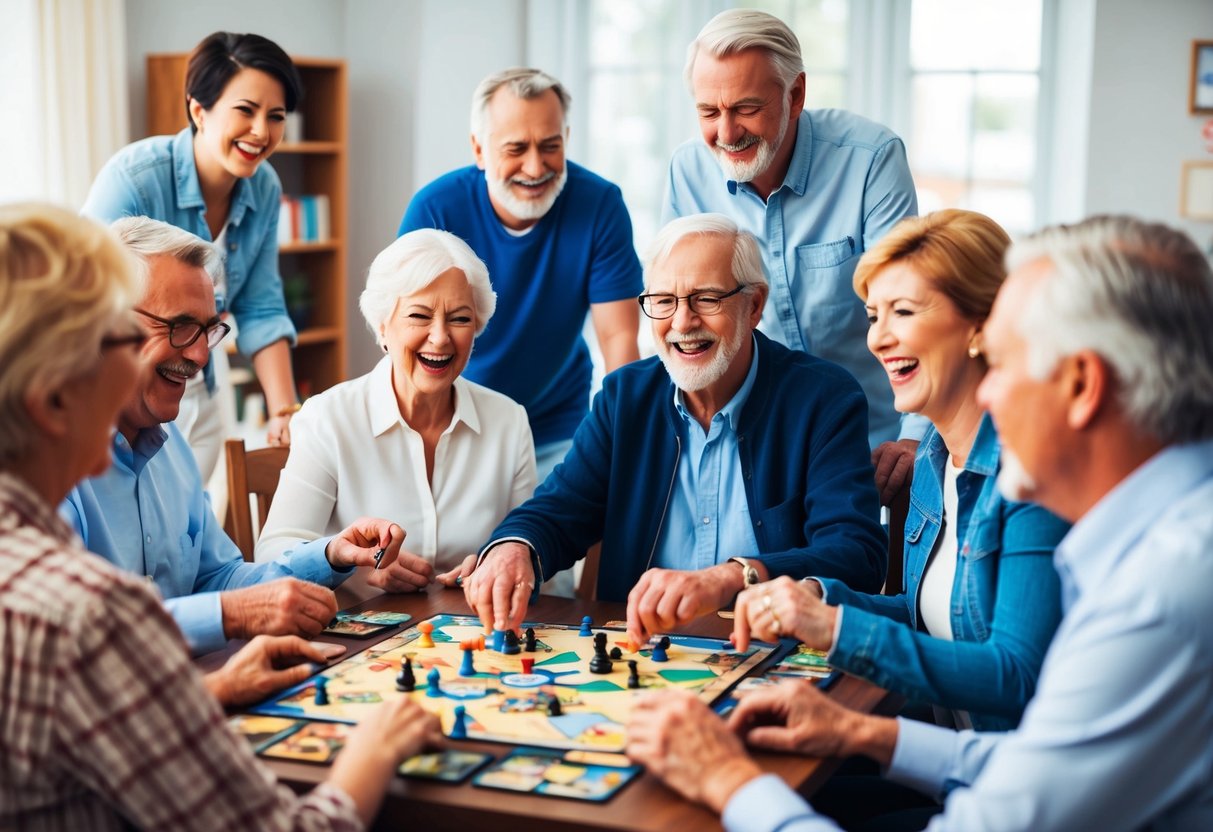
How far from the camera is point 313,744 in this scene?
167 cm

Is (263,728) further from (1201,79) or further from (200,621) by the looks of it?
(1201,79)

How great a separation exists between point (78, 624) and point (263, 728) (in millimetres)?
591

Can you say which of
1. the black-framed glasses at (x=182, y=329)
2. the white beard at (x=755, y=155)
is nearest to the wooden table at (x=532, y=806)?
the black-framed glasses at (x=182, y=329)

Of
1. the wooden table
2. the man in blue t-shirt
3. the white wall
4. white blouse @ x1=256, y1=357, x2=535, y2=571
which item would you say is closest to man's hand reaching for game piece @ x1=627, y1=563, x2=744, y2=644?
the wooden table

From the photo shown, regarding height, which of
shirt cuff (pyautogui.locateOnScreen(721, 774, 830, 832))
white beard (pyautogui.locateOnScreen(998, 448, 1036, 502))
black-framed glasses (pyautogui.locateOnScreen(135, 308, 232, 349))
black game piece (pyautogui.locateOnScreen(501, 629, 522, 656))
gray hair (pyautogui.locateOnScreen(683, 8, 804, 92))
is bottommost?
black game piece (pyautogui.locateOnScreen(501, 629, 522, 656))

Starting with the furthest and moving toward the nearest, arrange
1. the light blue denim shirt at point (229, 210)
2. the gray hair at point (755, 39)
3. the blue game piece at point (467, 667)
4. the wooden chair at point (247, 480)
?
1. the light blue denim shirt at point (229, 210)
2. the gray hair at point (755, 39)
3. the wooden chair at point (247, 480)
4. the blue game piece at point (467, 667)

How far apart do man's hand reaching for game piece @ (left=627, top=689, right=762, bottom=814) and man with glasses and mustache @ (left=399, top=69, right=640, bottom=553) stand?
75.3 inches

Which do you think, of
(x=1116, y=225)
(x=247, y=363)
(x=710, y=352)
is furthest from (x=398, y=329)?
(x=247, y=363)

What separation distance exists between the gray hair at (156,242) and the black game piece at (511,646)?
0.91 meters

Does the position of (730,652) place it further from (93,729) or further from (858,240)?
(858,240)

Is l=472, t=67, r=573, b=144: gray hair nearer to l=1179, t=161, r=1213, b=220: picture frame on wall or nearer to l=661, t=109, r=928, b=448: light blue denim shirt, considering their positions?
l=661, t=109, r=928, b=448: light blue denim shirt

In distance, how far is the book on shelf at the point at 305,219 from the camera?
6.52 meters

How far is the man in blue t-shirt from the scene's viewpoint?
11.2ft

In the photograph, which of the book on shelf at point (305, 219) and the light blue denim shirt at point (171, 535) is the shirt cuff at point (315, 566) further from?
the book on shelf at point (305, 219)
